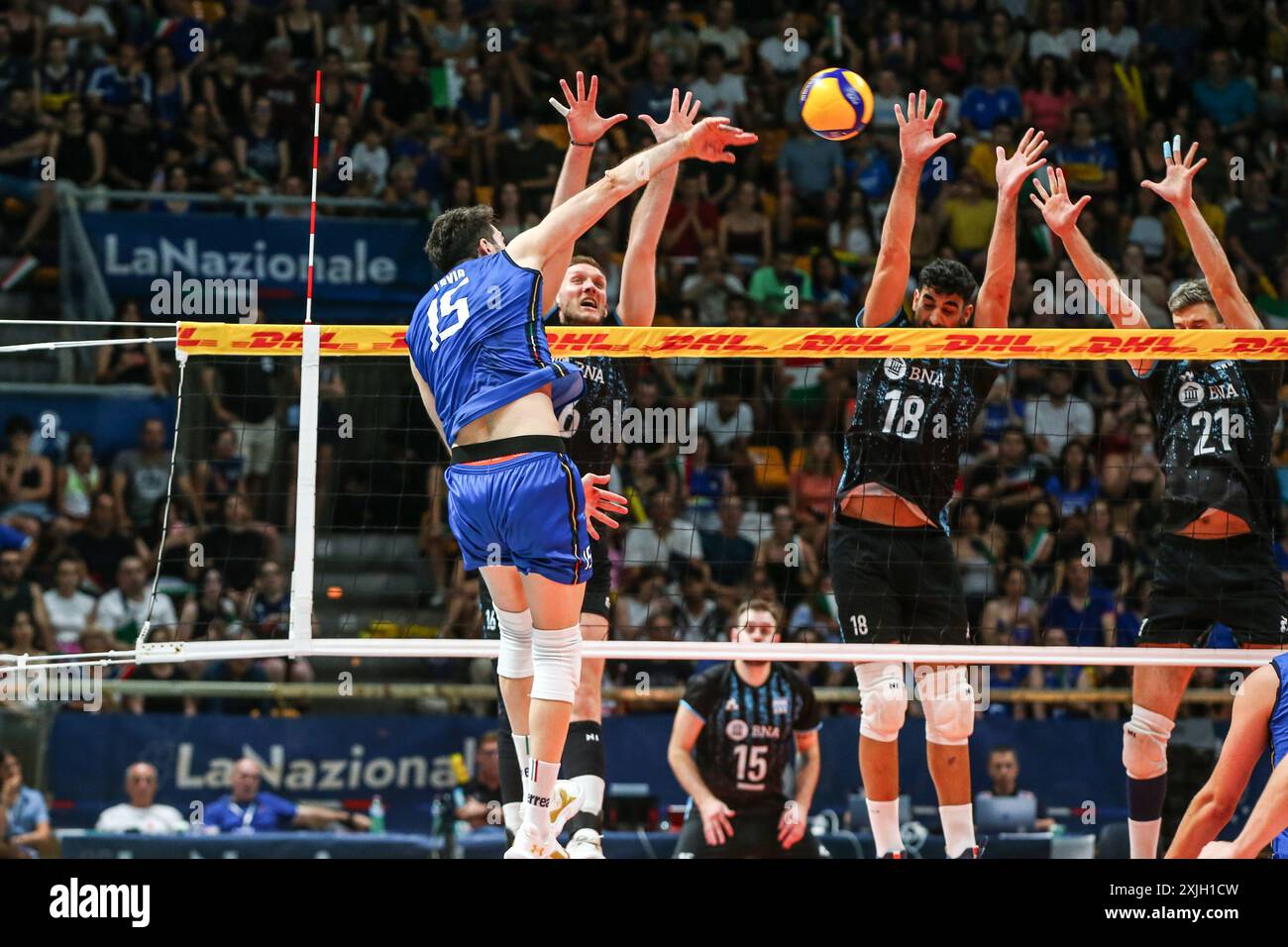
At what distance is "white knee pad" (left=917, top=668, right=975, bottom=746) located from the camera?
327 inches

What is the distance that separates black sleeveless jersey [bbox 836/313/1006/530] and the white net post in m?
2.67

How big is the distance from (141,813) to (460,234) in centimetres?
640

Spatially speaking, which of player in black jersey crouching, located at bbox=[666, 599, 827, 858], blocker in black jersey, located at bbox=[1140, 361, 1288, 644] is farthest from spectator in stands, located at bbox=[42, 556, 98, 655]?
blocker in black jersey, located at bbox=[1140, 361, 1288, 644]

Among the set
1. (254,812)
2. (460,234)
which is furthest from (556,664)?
(254,812)

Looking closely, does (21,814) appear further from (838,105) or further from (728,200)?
(728,200)

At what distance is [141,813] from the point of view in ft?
38.8

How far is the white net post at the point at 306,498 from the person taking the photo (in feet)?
26.7

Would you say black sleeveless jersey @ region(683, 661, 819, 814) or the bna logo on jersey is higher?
the bna logo on jersey

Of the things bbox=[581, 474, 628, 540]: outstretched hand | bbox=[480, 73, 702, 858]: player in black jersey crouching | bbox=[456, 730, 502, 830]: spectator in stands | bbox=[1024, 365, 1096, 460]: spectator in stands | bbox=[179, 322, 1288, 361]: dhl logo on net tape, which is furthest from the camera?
bbox=[1024, 365, 1096, 460]: spectator in stands

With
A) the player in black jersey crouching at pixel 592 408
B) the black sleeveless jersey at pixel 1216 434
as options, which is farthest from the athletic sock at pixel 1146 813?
the player in black jersey crouching at pixel 592 408

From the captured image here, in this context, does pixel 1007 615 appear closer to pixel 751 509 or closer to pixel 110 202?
pixel 751 509

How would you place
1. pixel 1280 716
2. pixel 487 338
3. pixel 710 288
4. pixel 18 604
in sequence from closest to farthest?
pixel 1280 716, pixel 487 338, pixel 18 604, pixel 710 288

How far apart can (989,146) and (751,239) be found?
289 cm

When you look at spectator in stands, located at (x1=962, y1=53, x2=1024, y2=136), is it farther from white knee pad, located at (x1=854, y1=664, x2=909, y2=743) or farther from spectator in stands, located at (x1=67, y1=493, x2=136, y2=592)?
white knee pad, located at (x1=854, y1=664, x2=909, y2=743)
